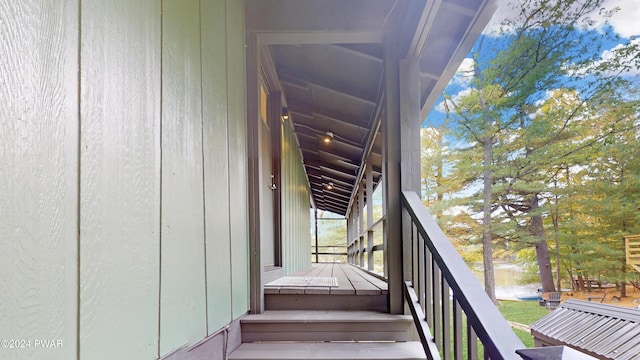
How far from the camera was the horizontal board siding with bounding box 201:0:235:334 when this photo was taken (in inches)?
66.7

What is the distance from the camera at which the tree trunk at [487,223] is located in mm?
10023

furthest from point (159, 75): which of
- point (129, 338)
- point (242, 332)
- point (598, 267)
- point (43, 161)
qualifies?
point (598, 267)

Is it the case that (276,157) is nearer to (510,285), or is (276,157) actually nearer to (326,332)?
(326,332)

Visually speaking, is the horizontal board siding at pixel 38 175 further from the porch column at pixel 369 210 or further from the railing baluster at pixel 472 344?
the porch column at pixel 369 210

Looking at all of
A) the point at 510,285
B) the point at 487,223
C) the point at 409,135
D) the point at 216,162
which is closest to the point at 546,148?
the point at 487,223

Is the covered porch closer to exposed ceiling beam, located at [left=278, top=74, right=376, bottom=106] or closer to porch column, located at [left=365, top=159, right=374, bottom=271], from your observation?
exposed ceiling beam, located at [left=278, top=74, right=376, bottom=106]

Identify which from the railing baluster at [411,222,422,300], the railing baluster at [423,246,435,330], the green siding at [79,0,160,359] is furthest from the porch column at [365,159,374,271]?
the green siding at [79,0,160,359]

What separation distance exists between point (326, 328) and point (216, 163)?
1179 mm

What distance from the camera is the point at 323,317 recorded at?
89.0 inches

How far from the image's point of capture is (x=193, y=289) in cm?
148

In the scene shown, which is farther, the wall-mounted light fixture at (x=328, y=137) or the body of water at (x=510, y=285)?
the body of water at (x=510, y=285)

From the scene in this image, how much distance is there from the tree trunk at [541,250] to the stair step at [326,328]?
29.8 ft

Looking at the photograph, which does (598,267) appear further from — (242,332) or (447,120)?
(242,332)

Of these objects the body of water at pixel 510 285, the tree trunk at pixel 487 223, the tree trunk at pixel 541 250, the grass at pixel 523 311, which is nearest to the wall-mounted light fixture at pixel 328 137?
the grass at pixel 523 311
